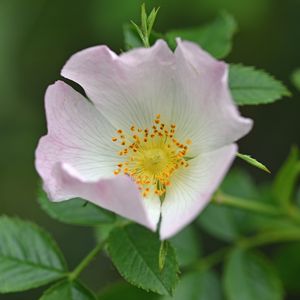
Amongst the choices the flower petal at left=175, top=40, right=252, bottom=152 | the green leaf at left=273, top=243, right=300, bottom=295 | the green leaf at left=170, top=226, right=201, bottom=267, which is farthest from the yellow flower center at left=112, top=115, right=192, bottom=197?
the green leaf at left=273, top=243, right=300, bottom=295

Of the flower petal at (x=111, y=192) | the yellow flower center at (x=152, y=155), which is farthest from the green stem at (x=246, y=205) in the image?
the flower petal at (x=111, y=192)

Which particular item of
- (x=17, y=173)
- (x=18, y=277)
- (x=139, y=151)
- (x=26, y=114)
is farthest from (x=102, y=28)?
(x=18, y=277)

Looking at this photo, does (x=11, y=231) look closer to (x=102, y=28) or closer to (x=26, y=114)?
(x=102, y=28)

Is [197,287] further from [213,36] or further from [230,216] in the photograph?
[213,36]

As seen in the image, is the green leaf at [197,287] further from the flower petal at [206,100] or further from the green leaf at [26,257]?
the flower petal at [206,100]

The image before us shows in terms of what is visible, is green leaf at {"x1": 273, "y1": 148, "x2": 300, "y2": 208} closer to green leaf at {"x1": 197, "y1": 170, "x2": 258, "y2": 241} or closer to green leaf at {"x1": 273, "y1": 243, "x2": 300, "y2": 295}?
green leaf at {"x1": 197, "y1": 170, "x2": 258, "y2": 241}

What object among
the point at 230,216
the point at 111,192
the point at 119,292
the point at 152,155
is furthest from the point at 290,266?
the point at 111,192
